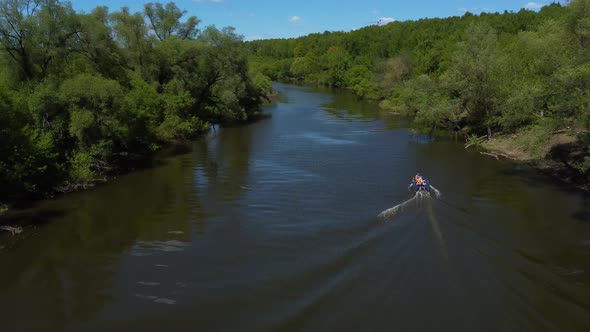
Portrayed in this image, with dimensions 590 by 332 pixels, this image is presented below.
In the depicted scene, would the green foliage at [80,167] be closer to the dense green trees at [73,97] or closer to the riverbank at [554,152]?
the dense green trees at [73,97]

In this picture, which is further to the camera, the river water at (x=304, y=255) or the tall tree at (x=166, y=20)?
the tall tree at (x=166, y=20)

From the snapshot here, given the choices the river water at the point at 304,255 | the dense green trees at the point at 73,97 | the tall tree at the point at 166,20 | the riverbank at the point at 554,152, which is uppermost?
the tall tree at the point at 166,20

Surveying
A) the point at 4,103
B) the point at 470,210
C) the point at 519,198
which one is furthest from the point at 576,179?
the point at 4,103

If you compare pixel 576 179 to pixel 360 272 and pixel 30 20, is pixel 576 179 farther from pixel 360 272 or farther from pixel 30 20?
pixel 30 20

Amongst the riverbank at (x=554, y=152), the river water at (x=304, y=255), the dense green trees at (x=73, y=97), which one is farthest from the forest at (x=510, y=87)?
the dense green trees at (x=73, y=97)

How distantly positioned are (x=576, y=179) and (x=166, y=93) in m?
37.3

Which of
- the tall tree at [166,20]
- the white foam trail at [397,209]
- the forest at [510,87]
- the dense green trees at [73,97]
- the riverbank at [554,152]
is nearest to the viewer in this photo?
the white foam trail at [397,209]

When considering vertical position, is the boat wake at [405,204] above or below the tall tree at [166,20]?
below

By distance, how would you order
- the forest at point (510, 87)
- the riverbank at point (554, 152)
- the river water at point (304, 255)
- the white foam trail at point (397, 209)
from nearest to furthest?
the river water at point (304, 255) < the white foam trail at point (397, 209) < the forest at point (510, 87) < the riverbank at point (554, 152)

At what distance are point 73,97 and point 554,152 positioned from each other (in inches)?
1410

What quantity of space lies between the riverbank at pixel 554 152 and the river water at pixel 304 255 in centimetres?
150

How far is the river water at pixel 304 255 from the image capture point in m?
15.0

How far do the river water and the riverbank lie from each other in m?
1.50

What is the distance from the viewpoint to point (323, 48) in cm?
16525
